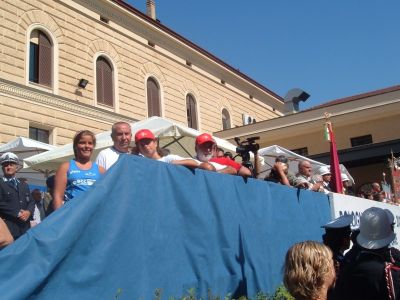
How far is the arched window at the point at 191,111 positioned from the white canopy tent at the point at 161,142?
18703 millimetres

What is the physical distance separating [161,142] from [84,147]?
451 cm

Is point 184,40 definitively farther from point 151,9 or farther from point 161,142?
point 161,142

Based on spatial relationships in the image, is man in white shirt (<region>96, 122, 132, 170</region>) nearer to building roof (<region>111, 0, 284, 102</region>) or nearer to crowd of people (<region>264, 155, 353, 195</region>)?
crowd of people (<region>264, 155, 353, 195</region>)

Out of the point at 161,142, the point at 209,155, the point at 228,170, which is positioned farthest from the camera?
the point at 161,142

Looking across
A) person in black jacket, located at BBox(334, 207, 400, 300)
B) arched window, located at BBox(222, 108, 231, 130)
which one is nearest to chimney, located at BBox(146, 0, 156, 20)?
arched window, located at BBox(222, 108, 231, 130)

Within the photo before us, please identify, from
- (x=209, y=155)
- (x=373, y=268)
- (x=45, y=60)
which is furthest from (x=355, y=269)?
(x=45, y=60)

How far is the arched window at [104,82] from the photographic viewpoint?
21266 mm

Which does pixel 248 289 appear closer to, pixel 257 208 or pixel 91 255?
pixel 257 208

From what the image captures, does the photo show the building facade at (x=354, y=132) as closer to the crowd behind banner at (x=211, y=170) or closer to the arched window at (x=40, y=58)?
the arched window at (x=40, y=58)

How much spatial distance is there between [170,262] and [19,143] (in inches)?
297

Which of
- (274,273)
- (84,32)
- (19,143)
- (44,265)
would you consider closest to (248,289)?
(274,273)

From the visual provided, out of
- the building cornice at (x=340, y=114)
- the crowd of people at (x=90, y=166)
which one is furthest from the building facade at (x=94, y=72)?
the crowd of people at (x=90, y=166)

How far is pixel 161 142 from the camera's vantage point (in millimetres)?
8680

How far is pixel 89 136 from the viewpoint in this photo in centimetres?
424
